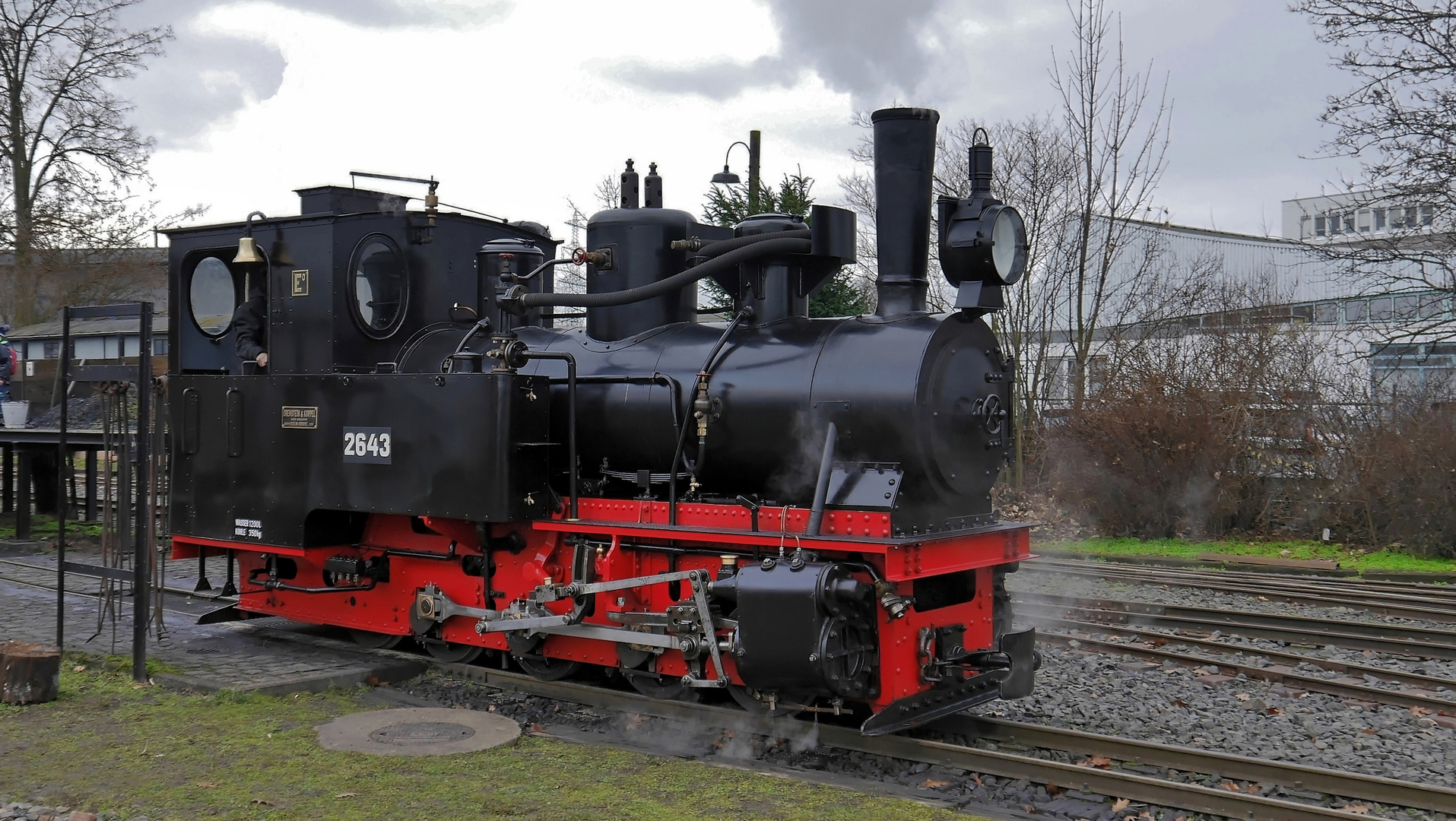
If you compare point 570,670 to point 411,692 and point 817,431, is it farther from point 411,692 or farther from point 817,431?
point 817,431

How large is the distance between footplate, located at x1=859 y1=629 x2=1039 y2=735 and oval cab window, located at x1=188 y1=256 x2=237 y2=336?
559cm

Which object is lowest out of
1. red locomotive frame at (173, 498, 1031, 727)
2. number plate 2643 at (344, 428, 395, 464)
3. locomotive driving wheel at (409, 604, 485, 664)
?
locomotive driving wheel at (409, 604, 485, 664)

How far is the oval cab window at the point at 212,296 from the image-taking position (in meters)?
8.20

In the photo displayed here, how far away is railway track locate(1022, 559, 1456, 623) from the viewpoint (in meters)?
9.50

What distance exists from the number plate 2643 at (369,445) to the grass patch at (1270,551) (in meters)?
9.25

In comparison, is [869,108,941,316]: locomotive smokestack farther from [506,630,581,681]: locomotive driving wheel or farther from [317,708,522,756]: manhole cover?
[317,708,522,756]: manhole cover

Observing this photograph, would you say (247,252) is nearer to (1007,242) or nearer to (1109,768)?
(1007,242)

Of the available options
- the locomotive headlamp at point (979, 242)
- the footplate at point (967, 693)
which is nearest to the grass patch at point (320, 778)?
the footplate at point (967, 693)

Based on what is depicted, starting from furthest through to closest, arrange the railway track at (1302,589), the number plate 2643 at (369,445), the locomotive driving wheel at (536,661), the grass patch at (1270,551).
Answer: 1. the grass patch at (1270,551)
2. the railway track at (1302,589)
3. the number plate 2643 at (369,445)
4. the locomotive driving wheel at (536,661)

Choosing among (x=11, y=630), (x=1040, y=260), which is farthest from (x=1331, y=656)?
(x=1040, y=260)

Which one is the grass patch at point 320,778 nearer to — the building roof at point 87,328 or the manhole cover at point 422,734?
the manhole cover at point 422,734

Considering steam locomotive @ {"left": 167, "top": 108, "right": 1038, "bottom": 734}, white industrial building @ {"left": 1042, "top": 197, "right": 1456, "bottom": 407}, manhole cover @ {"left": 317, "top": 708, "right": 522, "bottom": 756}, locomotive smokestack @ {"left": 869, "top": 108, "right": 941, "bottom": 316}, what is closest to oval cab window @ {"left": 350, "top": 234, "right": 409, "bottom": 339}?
steam locomotive @ {"left": 167, "top": 108, "right": 1038, "bottom": 734}

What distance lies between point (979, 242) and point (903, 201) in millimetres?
495

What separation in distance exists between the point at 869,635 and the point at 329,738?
9.10 feet
